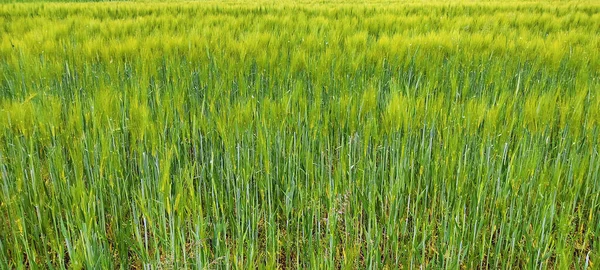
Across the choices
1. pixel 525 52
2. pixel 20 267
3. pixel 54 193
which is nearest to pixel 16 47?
pixel 54 193

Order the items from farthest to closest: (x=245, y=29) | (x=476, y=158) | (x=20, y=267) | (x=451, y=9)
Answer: (x=451, y=9), (x=245, y=29), (x=476, y=158), (x=20, y=267)

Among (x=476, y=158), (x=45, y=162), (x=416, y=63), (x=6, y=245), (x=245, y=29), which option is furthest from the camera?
(x=245, y=29)

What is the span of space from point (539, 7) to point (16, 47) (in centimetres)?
488

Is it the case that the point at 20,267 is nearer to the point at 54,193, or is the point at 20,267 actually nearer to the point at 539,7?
the point at 54,193

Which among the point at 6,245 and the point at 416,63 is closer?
the point at 6,245

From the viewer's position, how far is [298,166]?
1.16 meters

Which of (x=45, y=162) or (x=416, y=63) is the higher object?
(x=416, y=63)

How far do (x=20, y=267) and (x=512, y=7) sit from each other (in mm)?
5318

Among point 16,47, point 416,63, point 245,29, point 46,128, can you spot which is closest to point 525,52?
point 416,63

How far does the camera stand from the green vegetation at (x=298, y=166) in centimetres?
98

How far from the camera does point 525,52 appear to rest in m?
2.49

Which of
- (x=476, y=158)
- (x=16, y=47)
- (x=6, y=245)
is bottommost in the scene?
(x=6, y=245)

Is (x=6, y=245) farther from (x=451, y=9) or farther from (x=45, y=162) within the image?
(x=451, y=9)

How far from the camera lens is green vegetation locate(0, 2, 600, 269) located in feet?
3.21
